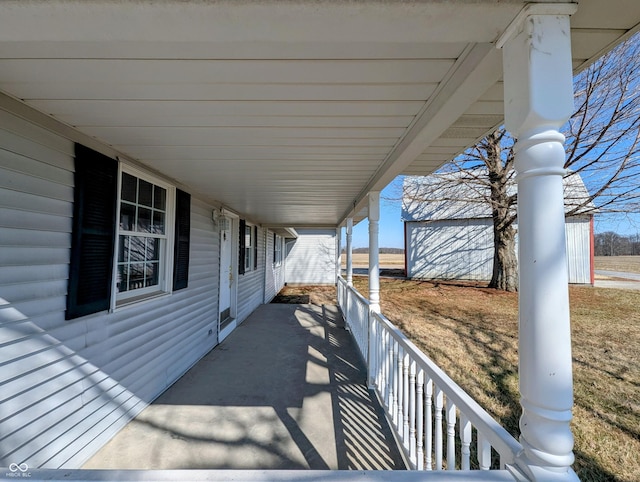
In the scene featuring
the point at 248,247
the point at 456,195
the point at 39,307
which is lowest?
the point at 39,307

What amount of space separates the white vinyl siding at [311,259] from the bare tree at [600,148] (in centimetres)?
717

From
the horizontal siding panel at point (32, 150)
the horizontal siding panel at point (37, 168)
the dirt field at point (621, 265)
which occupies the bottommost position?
the dirt field at point (621, 265)

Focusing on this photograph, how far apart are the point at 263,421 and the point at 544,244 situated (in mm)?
2684

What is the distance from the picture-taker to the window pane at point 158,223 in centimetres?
328

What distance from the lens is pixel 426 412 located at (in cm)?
181

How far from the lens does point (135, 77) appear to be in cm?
143

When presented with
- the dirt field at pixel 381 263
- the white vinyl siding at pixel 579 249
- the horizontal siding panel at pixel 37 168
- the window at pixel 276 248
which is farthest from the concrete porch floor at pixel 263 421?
the dirt field at pixel 381 263

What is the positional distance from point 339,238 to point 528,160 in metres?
7.97

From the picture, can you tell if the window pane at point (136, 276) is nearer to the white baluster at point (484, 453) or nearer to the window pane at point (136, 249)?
the window pane at point (136, 249)

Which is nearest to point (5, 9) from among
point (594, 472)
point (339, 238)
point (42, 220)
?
point (42, 220)

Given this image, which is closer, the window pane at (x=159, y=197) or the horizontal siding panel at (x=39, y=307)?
the horizontal siding panel at (x=39, y=307)

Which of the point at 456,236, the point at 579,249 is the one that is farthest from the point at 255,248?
the point at 579,249

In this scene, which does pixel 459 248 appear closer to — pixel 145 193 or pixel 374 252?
pixel 374 252

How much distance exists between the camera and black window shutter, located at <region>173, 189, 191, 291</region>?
355cm
